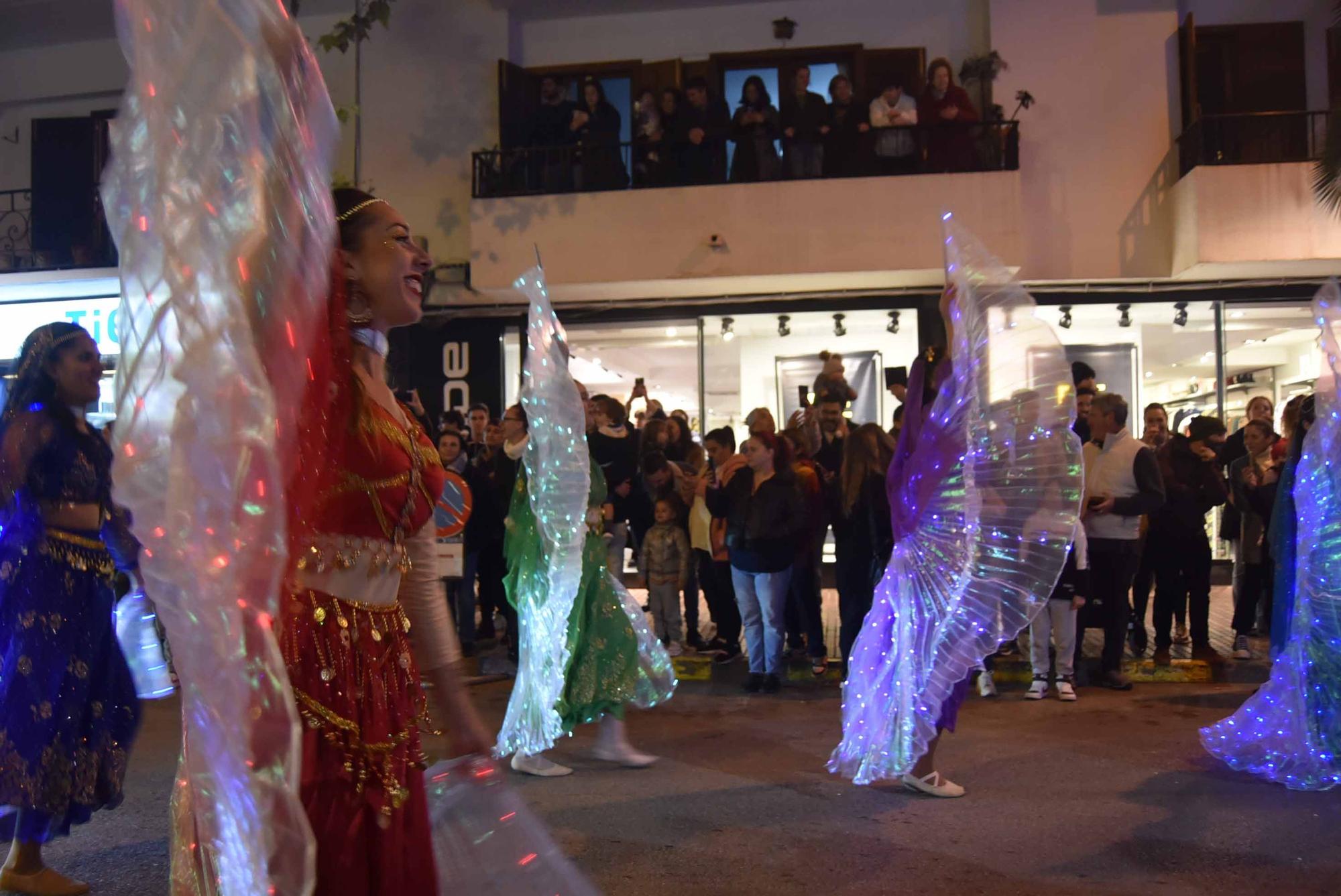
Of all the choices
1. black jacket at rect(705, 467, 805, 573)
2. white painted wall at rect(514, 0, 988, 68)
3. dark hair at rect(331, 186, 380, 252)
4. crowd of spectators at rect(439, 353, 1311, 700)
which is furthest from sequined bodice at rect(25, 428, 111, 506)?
white painted wall at rect(514, 0, 988, 68)

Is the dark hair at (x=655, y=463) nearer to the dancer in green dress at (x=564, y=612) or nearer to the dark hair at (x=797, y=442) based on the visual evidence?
the dark hair at (x=797, y=442)

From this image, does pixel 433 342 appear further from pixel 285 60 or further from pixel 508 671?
pixel 285 60

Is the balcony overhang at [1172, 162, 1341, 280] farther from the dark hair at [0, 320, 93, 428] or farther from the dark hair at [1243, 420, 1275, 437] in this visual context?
the dark hair at [0, 320, 93, 428]

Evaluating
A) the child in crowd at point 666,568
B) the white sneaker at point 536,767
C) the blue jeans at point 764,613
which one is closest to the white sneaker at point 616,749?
the white sneaker at point 536,767

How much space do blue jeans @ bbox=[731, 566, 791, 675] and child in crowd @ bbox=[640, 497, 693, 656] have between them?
3.04 ft

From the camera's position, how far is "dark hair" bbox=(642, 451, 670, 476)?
29.9ft

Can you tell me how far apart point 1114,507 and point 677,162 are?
7291 mm

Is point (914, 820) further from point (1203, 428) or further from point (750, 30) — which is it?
point (750, 30)

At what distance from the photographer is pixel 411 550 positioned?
7.08ft

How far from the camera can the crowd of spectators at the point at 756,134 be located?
12.4 m

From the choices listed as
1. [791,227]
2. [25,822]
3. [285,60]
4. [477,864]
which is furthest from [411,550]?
[791,227]

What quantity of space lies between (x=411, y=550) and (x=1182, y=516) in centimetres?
767

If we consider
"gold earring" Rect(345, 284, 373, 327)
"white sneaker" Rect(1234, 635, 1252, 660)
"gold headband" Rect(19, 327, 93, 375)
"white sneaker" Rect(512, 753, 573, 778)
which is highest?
"gold headband" Rect(19, 327, 93, 375)

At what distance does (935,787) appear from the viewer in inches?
200
